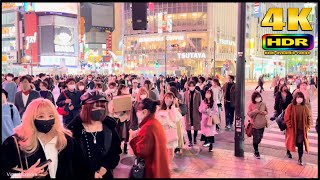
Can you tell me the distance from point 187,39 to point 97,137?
65.1m

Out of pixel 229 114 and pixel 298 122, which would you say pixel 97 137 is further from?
pixel 229 114

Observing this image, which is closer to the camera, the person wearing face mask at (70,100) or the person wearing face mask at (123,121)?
the person wearing face mask at (123,121)

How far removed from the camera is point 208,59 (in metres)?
65.2

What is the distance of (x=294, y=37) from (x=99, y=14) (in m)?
119

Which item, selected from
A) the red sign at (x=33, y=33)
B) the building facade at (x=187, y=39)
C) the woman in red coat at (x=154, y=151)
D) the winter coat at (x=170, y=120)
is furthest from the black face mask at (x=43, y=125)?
the red sign at (x=33, y=33)

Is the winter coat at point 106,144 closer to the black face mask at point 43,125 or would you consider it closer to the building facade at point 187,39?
the black face mask at point 43,125

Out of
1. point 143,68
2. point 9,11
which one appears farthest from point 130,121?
point 9,11

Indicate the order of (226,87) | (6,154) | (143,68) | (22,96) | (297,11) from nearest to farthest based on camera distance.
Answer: (6,154) < (297,11) < (22,96) < (226,87) < (143,68)

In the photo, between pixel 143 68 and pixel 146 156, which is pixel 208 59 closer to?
pixel 143 68

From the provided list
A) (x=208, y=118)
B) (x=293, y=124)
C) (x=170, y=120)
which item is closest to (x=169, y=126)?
(x=170, y=120)

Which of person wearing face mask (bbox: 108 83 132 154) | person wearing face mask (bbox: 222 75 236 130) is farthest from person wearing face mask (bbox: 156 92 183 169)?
person wearing face mask (bbox: 222 75 236 130)

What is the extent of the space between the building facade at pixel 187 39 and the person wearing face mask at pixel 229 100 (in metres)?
49.6

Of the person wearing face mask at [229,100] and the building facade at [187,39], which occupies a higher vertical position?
the building facade at [187,39]

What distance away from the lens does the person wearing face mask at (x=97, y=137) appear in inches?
151
